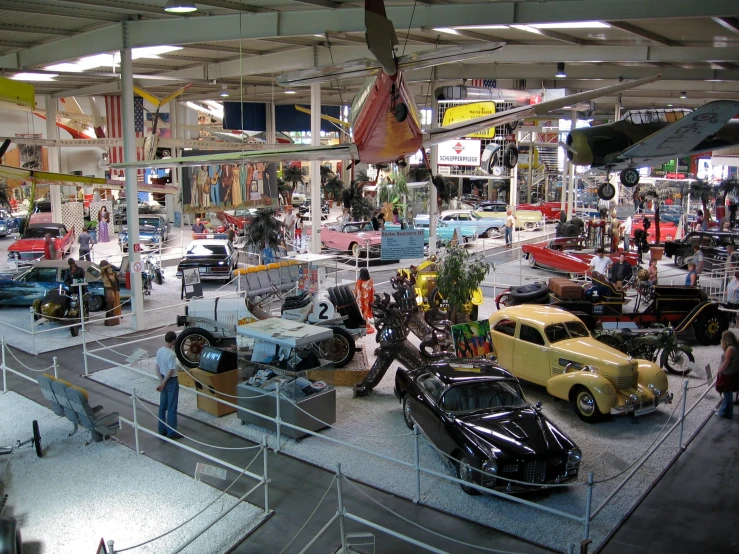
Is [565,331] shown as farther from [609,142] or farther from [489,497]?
[609,142]

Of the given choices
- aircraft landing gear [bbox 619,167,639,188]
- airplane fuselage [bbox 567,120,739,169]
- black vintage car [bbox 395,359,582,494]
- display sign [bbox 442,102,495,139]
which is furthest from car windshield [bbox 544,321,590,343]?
display sign [bbox 442,102,495,139]

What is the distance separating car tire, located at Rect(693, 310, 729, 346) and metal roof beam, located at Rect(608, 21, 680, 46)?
6.96 metres

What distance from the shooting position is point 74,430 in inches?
360

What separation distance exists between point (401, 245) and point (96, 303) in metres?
8.13

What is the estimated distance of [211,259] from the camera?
66.5ft

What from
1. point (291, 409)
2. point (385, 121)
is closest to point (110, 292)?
point (291, 409)

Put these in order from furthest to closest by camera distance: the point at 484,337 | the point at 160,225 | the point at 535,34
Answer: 1. the point at 160,225
2. the point at 535,34
3. the point at 484,337

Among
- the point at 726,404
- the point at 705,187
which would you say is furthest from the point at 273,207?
the point at 705,187

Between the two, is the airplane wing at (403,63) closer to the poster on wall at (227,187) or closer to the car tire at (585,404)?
the car tire at (585,404)

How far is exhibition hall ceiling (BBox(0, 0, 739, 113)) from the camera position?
482 inches

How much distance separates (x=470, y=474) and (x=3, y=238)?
1298 inches

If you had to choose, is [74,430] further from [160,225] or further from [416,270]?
[160,225]

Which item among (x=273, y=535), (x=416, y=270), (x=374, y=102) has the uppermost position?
(x=374, y=102)

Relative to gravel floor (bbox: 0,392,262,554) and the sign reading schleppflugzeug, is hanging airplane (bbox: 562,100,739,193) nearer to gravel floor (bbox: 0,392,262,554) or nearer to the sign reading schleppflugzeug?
the sign reading schleppflugzeug
